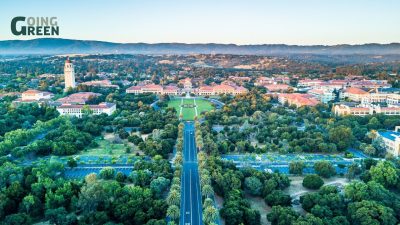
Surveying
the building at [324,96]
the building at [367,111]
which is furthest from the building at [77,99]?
the building at [324,96]

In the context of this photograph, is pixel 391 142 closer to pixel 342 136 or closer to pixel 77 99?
pixel 342 136

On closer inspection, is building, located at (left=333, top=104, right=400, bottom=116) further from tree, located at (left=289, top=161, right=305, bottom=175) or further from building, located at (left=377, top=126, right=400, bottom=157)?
tree, located at (left=289, top=161, right=305, bottom=175)

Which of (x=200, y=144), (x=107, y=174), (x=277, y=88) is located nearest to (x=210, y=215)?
(x=107, y=174)

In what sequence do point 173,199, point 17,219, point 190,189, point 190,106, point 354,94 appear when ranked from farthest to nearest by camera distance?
point 354,94 → point 190,106 → point 190,189 → point 173,199 → point 17,219

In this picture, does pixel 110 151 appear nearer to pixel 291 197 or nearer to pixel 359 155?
pixel 291 197

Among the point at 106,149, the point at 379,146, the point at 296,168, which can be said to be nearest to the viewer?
the point at 296,168

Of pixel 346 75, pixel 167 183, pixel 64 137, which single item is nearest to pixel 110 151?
pixel 64 137

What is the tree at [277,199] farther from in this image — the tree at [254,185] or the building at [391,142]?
the building at [391,142]

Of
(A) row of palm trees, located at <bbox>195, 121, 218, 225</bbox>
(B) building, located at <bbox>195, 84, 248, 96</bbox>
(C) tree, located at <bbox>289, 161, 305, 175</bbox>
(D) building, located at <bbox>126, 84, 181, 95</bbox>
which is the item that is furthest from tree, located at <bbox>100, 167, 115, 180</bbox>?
(B) building, located at <bbox>195, 84, 248, 96</bbox>
